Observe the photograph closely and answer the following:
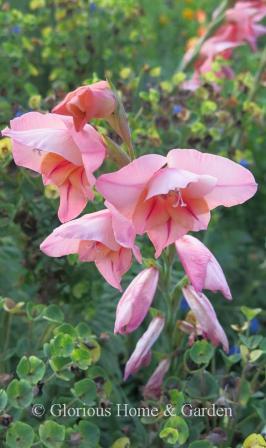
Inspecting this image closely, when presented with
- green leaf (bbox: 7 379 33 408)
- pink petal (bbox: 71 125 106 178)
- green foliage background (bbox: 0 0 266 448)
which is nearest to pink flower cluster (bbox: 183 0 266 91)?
green foliage background (bbox: 0 0 266 448)

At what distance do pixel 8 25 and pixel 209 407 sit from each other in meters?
1.16

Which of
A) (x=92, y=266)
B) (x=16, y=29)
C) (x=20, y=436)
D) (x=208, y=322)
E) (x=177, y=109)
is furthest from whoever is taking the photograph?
(x=16, y=29)

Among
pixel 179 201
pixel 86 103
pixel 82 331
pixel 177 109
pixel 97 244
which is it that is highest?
pixel 86 103

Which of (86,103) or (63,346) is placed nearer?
(86,103)

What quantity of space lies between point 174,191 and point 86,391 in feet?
1.22

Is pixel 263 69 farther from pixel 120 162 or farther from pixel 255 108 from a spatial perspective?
pixel 120 162

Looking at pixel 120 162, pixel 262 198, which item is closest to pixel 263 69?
pixel 262 198

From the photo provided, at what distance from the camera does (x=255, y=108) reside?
183 centimetres

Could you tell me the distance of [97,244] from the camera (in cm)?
115

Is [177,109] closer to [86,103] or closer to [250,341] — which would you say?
[250,341]

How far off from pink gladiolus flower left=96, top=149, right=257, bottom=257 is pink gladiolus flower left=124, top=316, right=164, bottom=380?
9.0 inches

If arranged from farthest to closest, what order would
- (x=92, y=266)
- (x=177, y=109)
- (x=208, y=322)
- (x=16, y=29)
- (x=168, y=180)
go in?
(x=16, y=29) → (x=177, y=109) → (x=92, y=266) → (x=208, y=322) → (x=168, y=180)

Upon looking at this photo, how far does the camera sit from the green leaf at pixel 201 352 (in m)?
1.26

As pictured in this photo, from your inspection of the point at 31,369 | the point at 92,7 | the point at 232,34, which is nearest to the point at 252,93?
the point at 232,34
